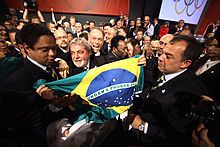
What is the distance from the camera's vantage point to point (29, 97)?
158 cm

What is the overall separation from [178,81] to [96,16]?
9.32 m

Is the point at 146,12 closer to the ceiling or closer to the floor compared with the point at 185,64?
closer to the floor

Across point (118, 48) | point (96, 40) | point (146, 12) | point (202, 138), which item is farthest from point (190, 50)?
point (146, 12)

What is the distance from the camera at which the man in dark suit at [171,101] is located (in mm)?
1661

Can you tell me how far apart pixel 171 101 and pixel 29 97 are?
53.2 inches

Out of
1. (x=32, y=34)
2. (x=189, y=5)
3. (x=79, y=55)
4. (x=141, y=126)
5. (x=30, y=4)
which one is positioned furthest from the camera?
(x=189, y=5)

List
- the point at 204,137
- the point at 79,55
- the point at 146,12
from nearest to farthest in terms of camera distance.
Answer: the point at 204,137 < the point at 79,55 < the point at 146,12

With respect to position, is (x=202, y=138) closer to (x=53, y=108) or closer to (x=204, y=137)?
(x=204, y=137)

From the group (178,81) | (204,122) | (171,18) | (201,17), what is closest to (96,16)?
(171,18)

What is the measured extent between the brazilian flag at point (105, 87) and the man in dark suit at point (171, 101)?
235mm

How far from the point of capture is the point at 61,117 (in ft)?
6.49

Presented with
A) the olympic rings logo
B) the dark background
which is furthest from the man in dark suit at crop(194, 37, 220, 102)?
the olympic rings logo

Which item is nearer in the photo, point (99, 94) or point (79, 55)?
point (99, 94)

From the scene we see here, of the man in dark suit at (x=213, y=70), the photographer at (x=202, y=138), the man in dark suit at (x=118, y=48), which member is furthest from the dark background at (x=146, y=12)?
the photographer at (x=202, y=138)
